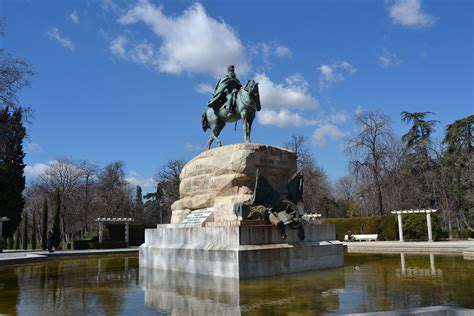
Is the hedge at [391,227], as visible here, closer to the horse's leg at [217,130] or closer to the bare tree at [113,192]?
the horse's leg at [217,130]

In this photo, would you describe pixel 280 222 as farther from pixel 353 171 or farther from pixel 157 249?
pixel 353 171

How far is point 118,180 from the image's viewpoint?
64.4 m

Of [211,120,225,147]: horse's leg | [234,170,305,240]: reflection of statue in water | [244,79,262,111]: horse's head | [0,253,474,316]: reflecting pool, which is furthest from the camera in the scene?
[211,120,225,147]: horse's leg

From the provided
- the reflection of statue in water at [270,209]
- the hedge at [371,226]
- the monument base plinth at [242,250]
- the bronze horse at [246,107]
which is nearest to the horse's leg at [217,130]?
the bronze horse at [246,107]

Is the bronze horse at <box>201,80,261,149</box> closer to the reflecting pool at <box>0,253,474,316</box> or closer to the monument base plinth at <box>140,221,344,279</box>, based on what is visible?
the monument base plinth at <box>140,221,344,279</box>

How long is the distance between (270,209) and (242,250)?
2.47 metres

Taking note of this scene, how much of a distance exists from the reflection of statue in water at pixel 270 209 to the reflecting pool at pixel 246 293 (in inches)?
60.6

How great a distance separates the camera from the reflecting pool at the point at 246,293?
7.53 meters

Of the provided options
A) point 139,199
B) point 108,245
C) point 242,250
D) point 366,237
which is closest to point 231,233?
point 242,250

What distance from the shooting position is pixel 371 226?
37.2m

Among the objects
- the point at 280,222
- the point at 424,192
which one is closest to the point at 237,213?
the point at 280,222

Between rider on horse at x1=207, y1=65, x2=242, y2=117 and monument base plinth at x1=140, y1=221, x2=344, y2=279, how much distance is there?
19.8 feet

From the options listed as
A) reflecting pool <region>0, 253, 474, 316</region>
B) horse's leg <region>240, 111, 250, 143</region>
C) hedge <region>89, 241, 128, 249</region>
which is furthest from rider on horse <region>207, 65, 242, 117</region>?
hedge <region>89, 241, 128, 249</region>

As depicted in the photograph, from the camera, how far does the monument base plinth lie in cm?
1166
